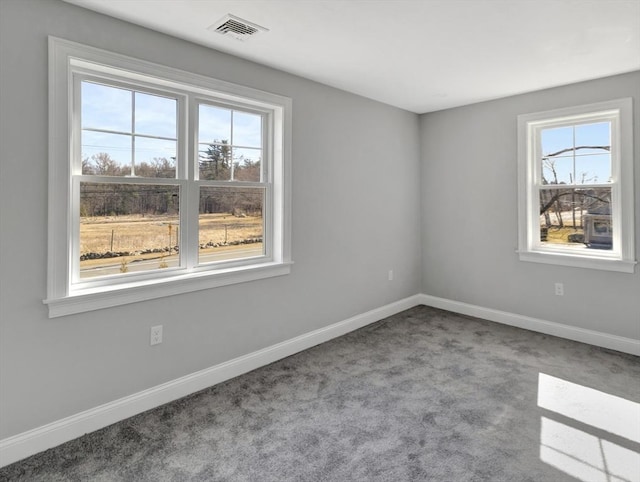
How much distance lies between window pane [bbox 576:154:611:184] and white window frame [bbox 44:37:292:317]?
114 inches

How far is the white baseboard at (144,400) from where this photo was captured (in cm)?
199

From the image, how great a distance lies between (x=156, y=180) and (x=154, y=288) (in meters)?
0.75

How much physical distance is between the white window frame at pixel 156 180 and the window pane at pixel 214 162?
7cm

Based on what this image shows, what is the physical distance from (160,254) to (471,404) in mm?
2417

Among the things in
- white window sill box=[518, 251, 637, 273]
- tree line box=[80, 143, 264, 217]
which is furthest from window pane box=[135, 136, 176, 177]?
white window sill box=[518, 251, 637, 273]

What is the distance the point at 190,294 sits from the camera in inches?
106

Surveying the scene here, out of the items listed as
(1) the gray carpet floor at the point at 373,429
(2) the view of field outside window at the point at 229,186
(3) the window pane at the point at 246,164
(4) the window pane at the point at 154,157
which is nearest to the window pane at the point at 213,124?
(2) the view of field outside window at the point at 229,186

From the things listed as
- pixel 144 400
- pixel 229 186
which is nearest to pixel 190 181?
pixel 229 186

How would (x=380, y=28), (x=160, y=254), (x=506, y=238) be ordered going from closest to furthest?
1. (x=380, y=28)
2. (x=160, y=254)
3. (x=506, y=238)

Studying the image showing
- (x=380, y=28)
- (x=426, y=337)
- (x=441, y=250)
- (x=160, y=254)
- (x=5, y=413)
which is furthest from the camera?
(x=441, y=250)

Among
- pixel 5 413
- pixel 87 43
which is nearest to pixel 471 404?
pixel 5 413

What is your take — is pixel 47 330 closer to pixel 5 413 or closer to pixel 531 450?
pixel 5 413

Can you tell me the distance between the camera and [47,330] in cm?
207

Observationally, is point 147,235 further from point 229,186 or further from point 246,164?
point 246,164
